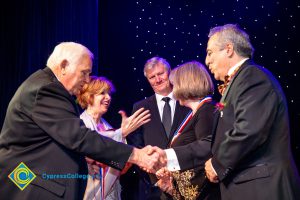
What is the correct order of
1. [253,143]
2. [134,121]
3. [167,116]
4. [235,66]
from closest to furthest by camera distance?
[253,143] < [235,66] < [134,121] < [167,116]

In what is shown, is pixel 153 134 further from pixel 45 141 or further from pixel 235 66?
pixel 45 141

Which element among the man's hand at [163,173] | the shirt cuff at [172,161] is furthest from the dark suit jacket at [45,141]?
the man's hand at [163,173]

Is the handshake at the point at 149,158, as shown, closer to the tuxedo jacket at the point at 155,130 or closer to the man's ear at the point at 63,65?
the man's ear at the point at 63,65

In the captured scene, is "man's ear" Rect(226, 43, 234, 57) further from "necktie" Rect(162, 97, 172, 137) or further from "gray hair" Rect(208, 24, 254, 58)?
"necktie" Rect(162, 97, 172, 137)

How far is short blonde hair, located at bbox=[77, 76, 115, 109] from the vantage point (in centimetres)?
375

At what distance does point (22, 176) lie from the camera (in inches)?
90.4

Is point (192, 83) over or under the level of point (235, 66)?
under

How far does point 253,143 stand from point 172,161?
809 mm

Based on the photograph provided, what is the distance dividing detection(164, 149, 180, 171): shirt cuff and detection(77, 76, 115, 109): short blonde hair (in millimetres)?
1128

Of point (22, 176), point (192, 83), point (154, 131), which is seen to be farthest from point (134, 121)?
point (22, 176)

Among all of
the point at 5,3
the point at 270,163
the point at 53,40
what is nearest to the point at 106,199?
the point at 270,163

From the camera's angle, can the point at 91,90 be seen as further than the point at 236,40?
Yes

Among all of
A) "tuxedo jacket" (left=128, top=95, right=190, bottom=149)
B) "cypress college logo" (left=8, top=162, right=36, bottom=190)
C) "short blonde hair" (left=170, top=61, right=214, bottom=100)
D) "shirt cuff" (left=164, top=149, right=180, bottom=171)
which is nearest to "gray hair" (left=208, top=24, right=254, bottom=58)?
"short blonde hair" (left=170, top=61, right=214, bottom=100)

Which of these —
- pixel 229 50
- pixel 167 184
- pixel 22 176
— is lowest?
pixel 167 184
